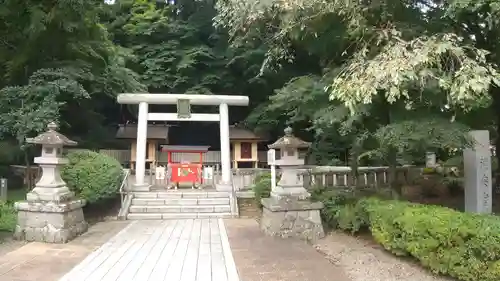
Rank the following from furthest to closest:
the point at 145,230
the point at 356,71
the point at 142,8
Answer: the point at 142,8 → the point at 145,230 → the point at 356,71

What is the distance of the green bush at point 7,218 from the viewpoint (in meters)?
10.4

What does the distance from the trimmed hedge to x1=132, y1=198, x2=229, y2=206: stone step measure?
7.34 metres

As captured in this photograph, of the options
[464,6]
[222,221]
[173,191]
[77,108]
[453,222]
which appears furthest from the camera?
[77,108]


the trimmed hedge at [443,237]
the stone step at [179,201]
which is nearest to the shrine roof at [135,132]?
the stone step at [179,201]

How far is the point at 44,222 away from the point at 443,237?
7869mm

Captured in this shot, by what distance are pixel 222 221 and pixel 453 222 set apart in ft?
25.0

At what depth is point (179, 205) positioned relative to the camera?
45.8ft

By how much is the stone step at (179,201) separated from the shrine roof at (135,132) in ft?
32.7

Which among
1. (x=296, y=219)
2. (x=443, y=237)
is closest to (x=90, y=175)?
(x=296, y=219)

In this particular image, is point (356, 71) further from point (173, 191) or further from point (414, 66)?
point (173, 191)

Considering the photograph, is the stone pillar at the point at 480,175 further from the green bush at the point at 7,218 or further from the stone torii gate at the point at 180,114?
the green bush at the point at 7,218

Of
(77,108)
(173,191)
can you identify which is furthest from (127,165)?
(173,191)

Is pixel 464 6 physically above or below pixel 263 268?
above

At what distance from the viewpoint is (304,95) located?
31.0ft
